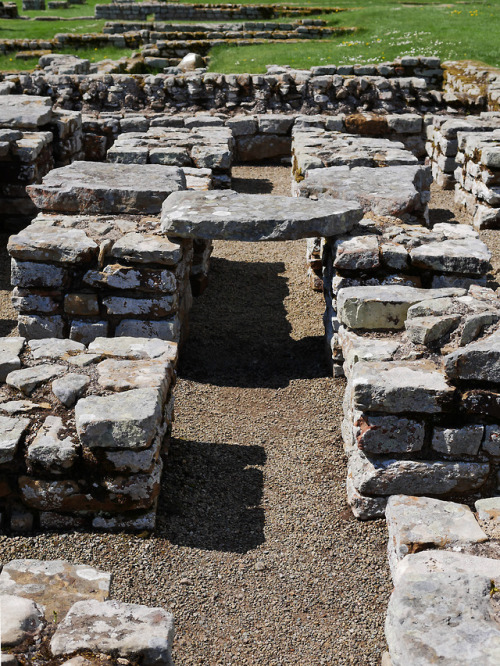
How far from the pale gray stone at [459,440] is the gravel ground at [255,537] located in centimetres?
73

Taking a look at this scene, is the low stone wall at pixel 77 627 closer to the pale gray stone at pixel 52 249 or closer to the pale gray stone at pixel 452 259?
the pale gray stone at pixel 52 249

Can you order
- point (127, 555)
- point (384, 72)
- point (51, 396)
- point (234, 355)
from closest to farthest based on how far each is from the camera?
point (127, 555) < point (51, 396) < point (234, 355) < point (384, 72)

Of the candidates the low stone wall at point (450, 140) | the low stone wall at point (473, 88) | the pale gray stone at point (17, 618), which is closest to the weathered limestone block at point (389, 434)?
the pale gray stone at point (17, 618)

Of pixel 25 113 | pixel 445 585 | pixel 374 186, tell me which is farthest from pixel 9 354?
pixel 25 113

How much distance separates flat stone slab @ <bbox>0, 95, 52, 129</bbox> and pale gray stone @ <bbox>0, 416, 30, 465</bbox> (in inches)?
312

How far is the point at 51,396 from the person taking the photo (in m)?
5.00

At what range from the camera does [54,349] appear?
217 inches

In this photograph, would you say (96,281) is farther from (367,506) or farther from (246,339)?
(367,506)

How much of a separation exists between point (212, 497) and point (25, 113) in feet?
28.8

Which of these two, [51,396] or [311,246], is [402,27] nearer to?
[311,246]

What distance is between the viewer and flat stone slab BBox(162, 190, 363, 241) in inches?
268

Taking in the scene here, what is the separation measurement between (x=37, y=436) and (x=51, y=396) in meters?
0.42

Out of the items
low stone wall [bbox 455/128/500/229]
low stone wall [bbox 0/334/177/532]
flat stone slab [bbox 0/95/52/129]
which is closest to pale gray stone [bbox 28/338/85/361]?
low stone wall [bbox 0/334/177/532]

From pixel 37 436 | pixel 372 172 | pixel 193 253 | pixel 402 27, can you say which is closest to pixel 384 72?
pixel 402 27
